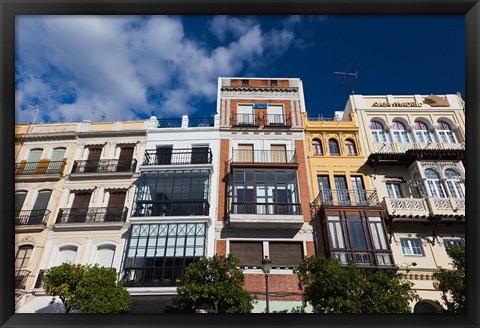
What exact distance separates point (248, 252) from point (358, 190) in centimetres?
518

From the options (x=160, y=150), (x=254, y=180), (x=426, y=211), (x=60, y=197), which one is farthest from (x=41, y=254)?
(x=426, y=211)

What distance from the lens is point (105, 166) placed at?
1508cm

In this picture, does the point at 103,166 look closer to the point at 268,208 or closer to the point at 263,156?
the point at 263,156

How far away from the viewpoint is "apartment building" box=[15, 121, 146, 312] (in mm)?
13164

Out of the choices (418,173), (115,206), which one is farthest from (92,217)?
(418,173)

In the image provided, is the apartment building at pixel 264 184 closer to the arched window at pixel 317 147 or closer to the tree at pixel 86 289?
the arched window at pixel 317 147

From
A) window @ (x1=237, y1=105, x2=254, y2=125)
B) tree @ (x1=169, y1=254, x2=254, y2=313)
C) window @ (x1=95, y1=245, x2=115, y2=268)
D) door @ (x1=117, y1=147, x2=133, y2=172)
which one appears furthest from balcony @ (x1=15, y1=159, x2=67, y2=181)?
tree @ (x1=169, y1=254, x2=254, y2=313)

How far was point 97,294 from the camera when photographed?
32.2 ft

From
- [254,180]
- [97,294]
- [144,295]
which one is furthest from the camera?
[254,180]

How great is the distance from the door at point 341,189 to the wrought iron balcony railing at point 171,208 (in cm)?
544

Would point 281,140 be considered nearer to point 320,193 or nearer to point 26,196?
point 320,193

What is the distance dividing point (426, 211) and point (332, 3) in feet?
40.9

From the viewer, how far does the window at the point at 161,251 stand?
12.3 metres

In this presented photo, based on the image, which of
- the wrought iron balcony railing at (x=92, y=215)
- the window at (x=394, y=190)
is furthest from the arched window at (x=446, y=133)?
the wrought iron balcony railing at (x=92, y=215)
